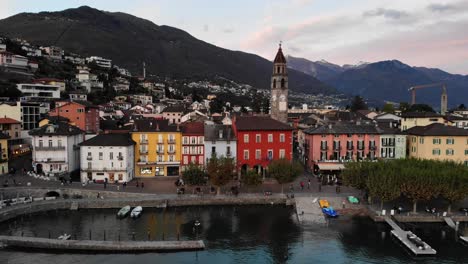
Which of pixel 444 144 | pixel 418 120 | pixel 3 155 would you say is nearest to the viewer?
pixel 3 155

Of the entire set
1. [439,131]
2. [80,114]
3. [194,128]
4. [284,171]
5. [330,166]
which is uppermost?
[80,114]

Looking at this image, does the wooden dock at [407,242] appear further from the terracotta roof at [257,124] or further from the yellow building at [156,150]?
the yellow building at [156,150]

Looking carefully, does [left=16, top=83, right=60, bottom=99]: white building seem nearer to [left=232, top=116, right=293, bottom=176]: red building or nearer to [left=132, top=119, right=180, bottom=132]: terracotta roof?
[left=132, top=119, right=180, bottom=132]: terracotta roof

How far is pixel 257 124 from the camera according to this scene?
7612cm

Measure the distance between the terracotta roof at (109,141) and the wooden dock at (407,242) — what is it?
139 ft

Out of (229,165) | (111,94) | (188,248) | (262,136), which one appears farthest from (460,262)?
(111,94)

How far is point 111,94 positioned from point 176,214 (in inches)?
4759

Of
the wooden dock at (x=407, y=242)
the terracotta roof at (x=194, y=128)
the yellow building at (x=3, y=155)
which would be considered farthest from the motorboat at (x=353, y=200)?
the yellow building at (x=3, y=155)

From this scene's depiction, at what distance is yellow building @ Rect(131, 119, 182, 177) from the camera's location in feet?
247

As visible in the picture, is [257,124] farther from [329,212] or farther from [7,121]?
[7,121]

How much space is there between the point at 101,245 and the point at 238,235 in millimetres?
15012

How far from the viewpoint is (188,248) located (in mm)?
44781

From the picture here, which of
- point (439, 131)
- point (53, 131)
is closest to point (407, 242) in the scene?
point (439, 131)

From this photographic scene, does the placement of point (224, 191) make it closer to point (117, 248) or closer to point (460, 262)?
point (117, 248)
